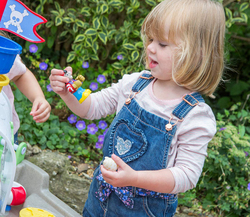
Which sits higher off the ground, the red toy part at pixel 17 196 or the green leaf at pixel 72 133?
the red toy part at pixel 17 196

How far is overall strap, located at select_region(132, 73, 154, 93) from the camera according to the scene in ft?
3.71

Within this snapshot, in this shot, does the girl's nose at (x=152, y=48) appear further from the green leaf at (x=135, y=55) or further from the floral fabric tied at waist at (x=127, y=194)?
the green leaf at (x=135, y=55)

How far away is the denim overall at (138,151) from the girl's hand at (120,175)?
168 millimetres

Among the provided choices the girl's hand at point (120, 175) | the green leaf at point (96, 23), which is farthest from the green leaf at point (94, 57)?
the girl's hand at point (120, 175)

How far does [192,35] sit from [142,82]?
0.25m

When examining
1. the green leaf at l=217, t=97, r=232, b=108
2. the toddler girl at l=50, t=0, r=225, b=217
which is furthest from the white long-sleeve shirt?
the green leaf at l=217, t=97, r=232, b=108

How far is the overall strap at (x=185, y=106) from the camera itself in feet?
3.29

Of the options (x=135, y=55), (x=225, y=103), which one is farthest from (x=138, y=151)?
(x=225, y=103)

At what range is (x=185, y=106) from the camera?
102 cm

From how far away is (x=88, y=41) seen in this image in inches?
91.9

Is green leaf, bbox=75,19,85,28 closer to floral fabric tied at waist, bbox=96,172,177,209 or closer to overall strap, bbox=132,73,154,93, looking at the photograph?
overall strap, bbox=132,73,154,93

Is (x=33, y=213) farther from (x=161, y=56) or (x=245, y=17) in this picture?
(x=245, y=17)

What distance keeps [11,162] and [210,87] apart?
0.68 meters

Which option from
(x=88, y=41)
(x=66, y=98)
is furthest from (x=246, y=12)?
(x=66, y=98)
